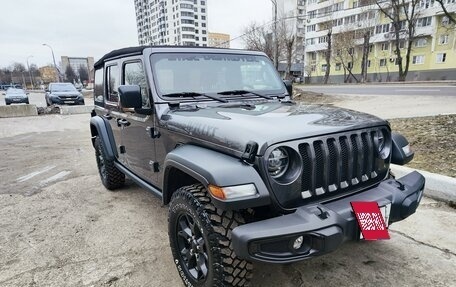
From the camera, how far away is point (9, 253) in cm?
300

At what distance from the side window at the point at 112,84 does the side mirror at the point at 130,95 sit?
1068 mm

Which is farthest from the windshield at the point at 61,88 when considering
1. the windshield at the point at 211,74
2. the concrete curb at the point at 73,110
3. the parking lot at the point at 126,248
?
the windshield at the point at 211,74

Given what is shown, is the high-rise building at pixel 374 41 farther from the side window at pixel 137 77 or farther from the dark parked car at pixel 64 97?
the side window at pixel 137 77

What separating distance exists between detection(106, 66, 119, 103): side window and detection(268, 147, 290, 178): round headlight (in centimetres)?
255

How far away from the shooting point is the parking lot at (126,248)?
2.53 m

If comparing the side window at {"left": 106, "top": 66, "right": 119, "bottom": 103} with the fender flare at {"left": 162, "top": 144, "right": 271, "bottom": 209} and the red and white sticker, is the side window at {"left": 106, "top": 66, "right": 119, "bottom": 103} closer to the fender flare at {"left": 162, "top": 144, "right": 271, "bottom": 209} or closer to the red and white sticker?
the fender flare at {"left": 162, "top": 144, "right": 271, "bottom": 209}

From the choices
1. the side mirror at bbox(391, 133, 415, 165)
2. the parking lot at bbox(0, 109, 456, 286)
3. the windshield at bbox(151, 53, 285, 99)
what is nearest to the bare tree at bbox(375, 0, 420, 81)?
the windshield at bbox(151, 53, 285, 99)

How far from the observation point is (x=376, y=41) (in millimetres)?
43781

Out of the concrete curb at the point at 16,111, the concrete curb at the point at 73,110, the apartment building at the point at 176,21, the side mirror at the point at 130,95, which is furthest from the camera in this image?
the apartment building at the point at 176,21

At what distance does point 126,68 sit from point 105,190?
2.04 meters

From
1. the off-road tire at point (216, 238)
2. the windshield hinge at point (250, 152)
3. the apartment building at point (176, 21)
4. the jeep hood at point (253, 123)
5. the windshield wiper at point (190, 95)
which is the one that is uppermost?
the apartment building at point (176, 21)

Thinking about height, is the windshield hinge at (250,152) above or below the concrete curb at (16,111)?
above

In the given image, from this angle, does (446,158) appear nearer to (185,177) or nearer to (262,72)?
(262,72)

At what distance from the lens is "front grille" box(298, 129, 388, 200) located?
6.57 ft
